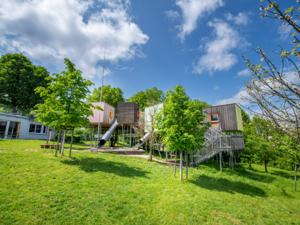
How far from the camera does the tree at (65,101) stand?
9172 mm

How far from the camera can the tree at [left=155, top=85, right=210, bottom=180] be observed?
8.91 meters

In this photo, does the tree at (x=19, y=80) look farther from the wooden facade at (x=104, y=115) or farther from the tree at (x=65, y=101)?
the tree at (x=65, y=101)

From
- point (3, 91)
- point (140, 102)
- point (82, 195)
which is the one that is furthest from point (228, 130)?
point (3, 91)

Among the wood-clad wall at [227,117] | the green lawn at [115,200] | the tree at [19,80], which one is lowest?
the green lawn at [115,200]

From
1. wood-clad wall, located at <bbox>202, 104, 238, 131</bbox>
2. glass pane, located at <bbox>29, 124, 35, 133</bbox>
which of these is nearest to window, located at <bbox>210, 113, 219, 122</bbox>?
wood-clad wall, located at <bbox>202, 104, 238, 131</bbox>

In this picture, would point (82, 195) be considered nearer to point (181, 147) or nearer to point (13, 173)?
point (13, 173)

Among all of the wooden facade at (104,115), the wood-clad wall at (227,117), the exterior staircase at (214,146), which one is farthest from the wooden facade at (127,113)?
the wood-clad wall at (227,117)

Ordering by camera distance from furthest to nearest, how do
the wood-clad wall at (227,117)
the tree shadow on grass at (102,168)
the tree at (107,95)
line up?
the tree at (107,95), the wood-clad wall at (227,117), the tree shadow on grass at (102,168)

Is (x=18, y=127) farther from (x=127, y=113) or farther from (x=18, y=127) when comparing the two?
A: (x=127, y=113)

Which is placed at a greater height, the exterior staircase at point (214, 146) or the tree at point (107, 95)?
the tree at point (107, 95)

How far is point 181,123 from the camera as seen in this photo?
9.61 meters

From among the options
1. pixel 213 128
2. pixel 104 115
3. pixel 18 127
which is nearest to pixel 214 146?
pixel 213 128

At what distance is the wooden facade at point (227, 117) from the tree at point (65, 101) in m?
18.4

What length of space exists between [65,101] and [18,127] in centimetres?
2132
